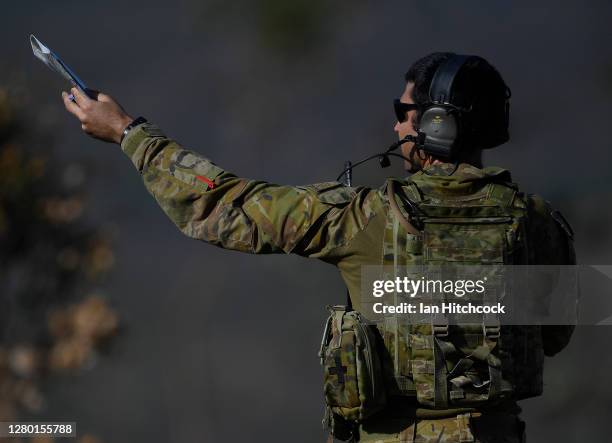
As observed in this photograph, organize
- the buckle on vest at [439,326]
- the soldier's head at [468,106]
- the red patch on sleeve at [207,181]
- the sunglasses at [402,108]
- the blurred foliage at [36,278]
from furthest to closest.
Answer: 1. the blurred foliage at [36,278]
2. the sunglasses at [402,108]
3. the soldier's head at [468,106]
4. the red patch on sleeve at [207,181]
5. the buckle on vest at [439,326]

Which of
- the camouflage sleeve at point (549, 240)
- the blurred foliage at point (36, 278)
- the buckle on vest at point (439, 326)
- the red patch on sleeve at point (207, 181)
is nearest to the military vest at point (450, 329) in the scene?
the buckle on vest at point (439, 326)

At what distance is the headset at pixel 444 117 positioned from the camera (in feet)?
9.34

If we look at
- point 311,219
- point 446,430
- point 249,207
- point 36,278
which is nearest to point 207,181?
point 249,207

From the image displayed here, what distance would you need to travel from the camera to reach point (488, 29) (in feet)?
20.5

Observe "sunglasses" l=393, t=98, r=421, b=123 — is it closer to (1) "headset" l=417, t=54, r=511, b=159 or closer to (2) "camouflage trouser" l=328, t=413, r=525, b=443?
(1) "headset" l=417, t=54, r=511, b=159

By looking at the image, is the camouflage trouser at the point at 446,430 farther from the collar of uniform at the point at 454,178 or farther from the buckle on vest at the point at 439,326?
the collar of uniform at the point at 454,178

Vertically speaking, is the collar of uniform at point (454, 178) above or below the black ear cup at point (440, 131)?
below

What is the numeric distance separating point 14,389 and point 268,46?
2344 mm

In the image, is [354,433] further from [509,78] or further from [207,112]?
[509,78]

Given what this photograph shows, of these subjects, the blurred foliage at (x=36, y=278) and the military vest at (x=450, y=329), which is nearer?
the military vest at (x=450, y=329)

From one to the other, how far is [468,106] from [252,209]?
2.17 ft

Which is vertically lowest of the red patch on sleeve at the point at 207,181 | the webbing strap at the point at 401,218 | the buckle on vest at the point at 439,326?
the buckle on vest at the point at 439,326

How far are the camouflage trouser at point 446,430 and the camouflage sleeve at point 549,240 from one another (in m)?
0.31

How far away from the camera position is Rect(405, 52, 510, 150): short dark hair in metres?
2.88
